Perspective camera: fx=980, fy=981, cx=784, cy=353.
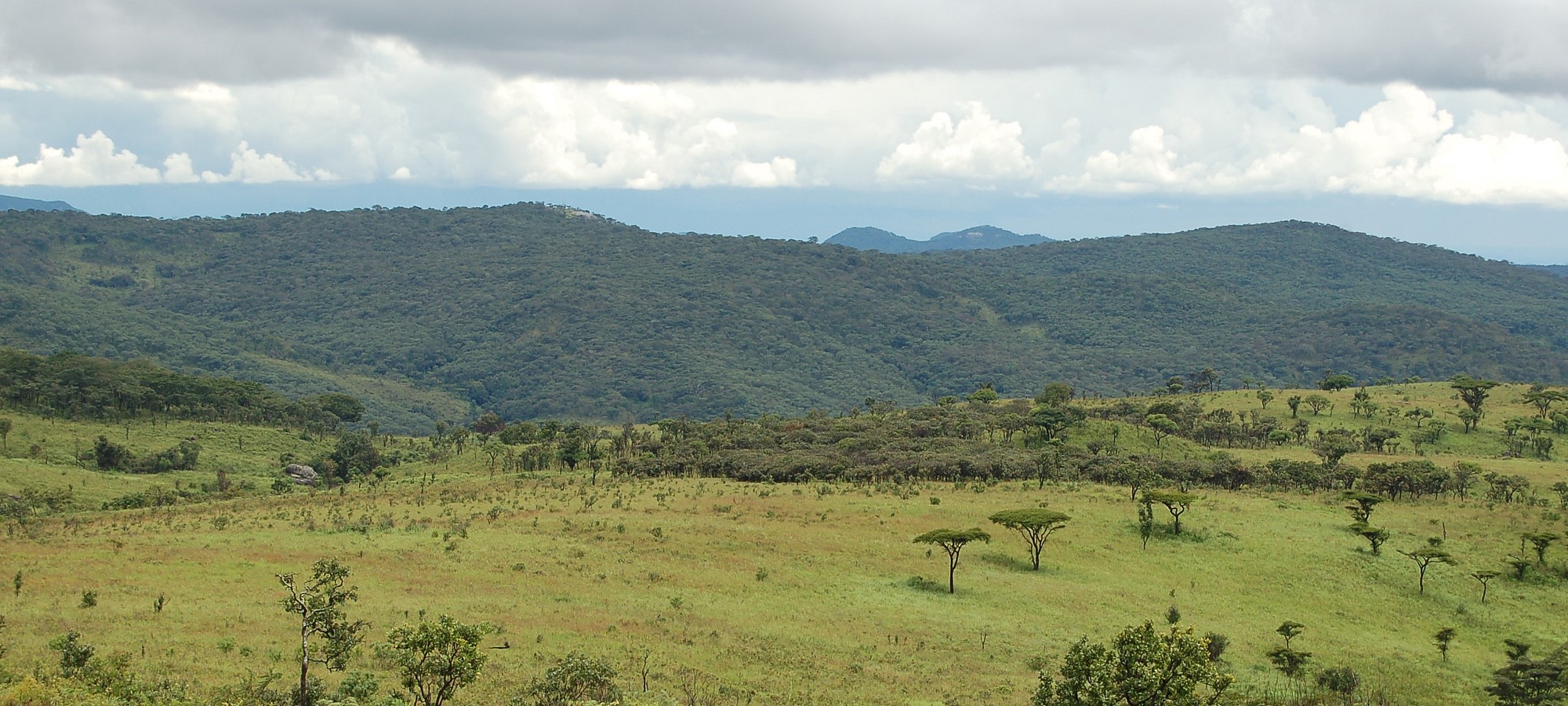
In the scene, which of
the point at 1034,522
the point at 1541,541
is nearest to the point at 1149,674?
the point at 1034,522

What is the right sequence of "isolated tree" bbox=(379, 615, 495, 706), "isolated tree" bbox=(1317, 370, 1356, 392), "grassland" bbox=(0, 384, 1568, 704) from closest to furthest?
1. "isolated tree" bbox=(379, 615, 495, 706)
2. "grassland" bbox=(0, 384, 1568, 704)
3. "isolated tree" bbox=(1317, 370, 1356, 392)

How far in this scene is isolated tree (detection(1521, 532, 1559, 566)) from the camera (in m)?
41.9

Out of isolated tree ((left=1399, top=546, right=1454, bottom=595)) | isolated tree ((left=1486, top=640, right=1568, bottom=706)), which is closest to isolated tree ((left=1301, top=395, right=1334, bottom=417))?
isolated tree ((left=1399, top=546, right=1454, bottom=595))

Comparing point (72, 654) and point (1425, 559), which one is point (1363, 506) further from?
point (72, 654)

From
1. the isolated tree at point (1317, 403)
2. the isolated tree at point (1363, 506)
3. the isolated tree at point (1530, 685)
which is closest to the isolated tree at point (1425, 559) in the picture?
the isolated tree at point (1363, 506)

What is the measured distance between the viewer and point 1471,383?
85938 millimetres

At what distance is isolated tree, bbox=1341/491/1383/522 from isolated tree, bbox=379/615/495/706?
44.0 m

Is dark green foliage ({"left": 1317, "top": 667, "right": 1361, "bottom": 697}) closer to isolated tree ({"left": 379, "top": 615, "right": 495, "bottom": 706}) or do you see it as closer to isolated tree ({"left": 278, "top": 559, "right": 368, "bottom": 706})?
isolated tree ({"left": 379, "top": 615, "right": 495, "bottom": 706})

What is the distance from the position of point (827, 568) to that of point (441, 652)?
2352 cm

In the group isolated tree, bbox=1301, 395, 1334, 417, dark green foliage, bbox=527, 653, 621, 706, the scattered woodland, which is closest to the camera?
dark green foliage, bbox=527, 653, 621, 706

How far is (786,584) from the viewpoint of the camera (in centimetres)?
3784

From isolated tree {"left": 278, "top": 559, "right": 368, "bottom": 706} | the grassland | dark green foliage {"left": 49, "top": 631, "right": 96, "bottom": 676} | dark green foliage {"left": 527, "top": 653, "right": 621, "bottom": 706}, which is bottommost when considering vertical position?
the grassland

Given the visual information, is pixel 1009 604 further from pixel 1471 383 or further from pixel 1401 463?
pixel 1471 383

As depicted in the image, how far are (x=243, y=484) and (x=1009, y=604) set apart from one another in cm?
6274
